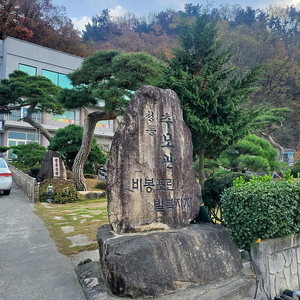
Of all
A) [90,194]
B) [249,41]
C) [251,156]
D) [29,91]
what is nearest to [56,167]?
[90,194]

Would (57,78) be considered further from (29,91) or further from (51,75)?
(29,91)

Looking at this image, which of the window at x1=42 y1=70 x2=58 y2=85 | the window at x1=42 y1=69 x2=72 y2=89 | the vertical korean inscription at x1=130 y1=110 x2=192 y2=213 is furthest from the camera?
the window at x1=42 y1=69 x2=72 y2=89

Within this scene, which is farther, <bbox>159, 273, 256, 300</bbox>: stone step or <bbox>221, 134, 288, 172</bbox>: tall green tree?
<bbox>221, 134, 288, 172</bbox>: tall green tree

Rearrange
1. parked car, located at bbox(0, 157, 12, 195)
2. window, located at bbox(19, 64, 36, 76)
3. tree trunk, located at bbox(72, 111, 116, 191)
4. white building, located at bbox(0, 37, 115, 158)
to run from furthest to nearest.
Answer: window, located at bbox(19, 64, 36, 76), white building, located at bbox(0, 37, 115, 158), tree trunk, located at bbox(72, 111, 116, 191), parked car, located at bbox(0, 157, 12, 195)

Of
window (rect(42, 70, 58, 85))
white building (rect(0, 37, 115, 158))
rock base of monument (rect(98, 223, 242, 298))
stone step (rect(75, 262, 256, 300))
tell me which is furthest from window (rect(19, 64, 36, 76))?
stone step (rect(75, 262, 256, 300))

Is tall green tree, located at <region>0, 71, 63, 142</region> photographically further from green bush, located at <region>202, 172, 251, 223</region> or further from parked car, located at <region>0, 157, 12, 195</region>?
green bush, located at <region>202, 172, 251, 223</region>

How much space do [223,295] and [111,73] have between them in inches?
333

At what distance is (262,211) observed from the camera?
320cm

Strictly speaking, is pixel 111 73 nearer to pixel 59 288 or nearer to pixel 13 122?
pixel 59 288

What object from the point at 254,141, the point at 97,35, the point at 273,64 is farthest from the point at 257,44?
the point at 254,141

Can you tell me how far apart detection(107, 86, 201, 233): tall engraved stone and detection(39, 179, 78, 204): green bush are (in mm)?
6689

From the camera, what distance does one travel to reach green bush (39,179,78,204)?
9562 mm

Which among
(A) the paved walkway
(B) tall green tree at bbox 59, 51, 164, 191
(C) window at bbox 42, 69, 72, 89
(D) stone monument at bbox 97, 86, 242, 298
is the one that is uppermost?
(C) window at bbox 42, 69, 72, 89

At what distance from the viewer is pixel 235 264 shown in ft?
11.0
